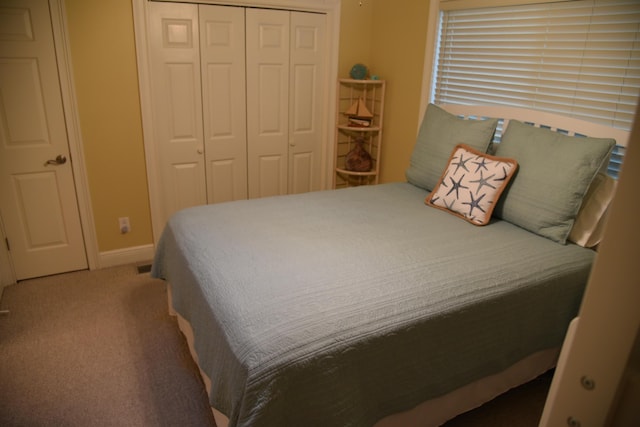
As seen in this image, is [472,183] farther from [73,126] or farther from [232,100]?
[73,126]

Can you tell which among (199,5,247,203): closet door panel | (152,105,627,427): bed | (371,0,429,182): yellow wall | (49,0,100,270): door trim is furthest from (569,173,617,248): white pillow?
(49,0,100,270): door trim

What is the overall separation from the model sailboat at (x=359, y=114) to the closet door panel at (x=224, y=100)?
935 mm

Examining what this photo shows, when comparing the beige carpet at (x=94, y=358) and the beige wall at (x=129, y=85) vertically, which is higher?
the beige wall at (x=129, y=85)

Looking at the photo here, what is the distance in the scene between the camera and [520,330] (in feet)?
6.44

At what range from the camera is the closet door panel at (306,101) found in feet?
12.0

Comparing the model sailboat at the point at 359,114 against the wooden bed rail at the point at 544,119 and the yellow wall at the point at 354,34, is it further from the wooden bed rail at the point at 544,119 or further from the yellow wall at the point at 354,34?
the wooden bed rail at the point at 544,119

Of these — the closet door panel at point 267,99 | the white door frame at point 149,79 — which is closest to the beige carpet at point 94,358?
the white door frame at point 149,79

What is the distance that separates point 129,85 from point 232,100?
0.75 m

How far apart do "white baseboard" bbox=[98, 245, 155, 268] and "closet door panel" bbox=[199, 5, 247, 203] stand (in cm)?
64

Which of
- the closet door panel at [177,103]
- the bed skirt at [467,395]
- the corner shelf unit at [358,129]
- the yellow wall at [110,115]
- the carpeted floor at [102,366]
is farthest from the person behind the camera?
the corner shelf unit at [358,129]

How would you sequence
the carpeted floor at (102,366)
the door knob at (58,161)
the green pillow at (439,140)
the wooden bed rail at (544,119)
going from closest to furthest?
the carpeted floor at (102,366) → the wooden bed rail at (544,119) → the green pillow at (439,140) → the door knob at (58,161)

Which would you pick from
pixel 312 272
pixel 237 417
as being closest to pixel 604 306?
pixel 237 417

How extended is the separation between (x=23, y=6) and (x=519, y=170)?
3.08 m

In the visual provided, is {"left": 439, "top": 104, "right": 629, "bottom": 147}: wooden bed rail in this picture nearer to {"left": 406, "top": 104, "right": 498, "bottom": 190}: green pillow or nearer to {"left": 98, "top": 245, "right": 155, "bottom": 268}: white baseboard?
{"left": 406, "top": 104, "right": 498, "bottom": 190}: green pillow
